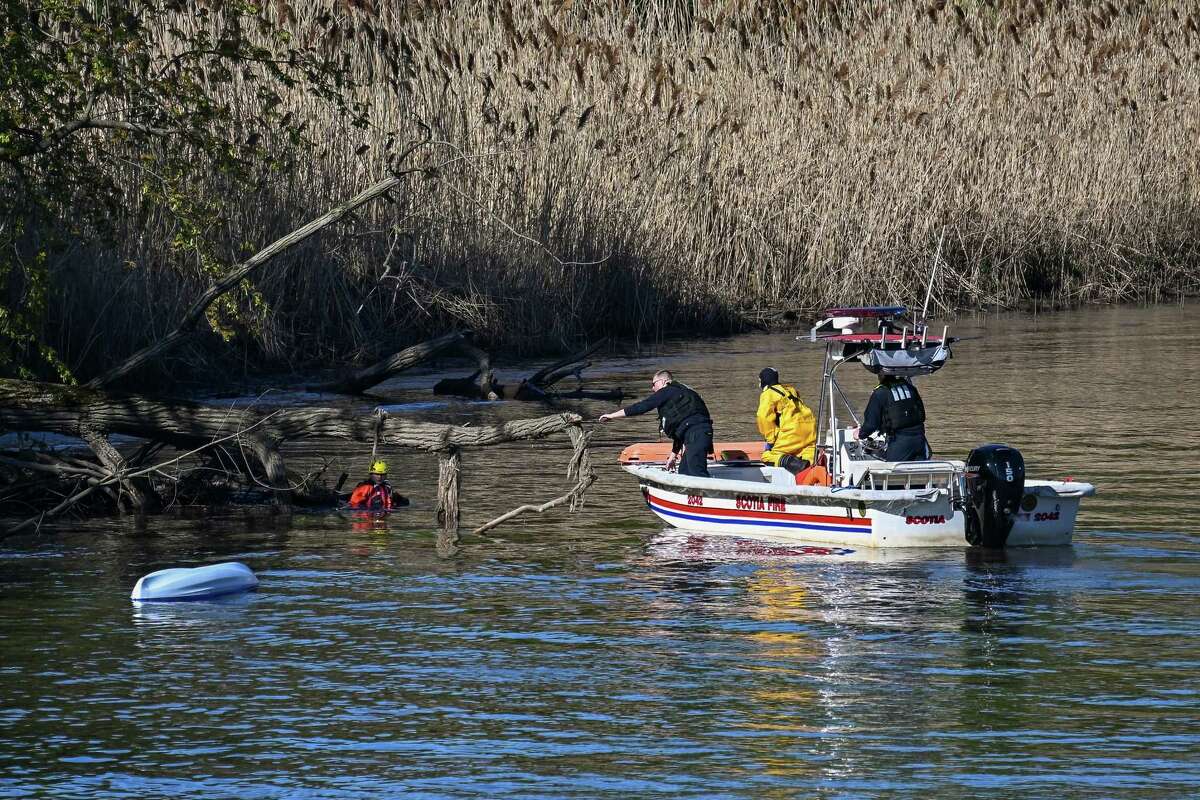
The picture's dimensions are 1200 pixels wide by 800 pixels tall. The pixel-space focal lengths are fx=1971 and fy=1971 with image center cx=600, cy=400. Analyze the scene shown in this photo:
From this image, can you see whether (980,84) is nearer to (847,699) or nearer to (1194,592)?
(1194,592)

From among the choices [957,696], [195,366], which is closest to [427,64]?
[195,366]

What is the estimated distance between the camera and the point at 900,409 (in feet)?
49.3

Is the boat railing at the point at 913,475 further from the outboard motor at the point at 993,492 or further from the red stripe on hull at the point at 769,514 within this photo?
the red stripe on hull at the point at 769,514

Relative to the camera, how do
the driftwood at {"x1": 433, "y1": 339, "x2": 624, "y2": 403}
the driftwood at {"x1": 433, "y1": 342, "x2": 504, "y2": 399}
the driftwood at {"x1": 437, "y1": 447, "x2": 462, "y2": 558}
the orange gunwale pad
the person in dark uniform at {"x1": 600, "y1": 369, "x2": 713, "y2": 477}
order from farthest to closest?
the driftwood at {"x1": 433, "y1": 342, "x2": 504, "y2": 399}
the driftwood at {"x1": 433, "y1": 339, "x2": 624, "y2": 403}
the orange gunwale pad
the person in dark uniform at {"x1": 600, "y1": 369, "x2": 713, "y2": 477}
the driftwood at {"x1": 437, "y1": 447, "x2": 462, "y2": 558}

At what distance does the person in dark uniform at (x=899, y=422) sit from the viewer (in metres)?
15.0

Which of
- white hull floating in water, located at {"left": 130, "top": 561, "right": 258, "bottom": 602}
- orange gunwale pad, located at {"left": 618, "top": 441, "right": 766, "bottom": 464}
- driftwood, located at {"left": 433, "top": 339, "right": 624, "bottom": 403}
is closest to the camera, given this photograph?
white hull floating in water, located at {"left": 130, "top": 561, "right": 258, "bottom": 602}

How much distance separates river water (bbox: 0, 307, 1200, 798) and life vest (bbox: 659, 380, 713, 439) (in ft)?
2.73

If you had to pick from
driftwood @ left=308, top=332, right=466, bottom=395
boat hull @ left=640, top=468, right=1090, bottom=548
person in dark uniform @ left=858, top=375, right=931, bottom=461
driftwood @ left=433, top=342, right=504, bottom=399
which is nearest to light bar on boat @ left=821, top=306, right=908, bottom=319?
person in dark uniform @ left=858, top=375, right=931, bottom=461

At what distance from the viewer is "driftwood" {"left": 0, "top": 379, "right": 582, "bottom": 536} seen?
48.8 feet

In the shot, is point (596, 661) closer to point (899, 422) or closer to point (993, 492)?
point (993, 492)

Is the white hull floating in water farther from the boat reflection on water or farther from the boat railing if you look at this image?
the boat railing

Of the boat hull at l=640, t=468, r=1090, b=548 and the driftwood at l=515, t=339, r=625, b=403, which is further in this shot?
the driftwood at l=515, t=339, r=625, b=403

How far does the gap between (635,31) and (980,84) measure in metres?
5.92

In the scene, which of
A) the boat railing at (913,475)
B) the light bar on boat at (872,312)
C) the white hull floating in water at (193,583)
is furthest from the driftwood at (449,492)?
the light bar on boat at (872,312)
